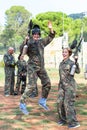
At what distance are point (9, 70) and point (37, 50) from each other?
14.3ft

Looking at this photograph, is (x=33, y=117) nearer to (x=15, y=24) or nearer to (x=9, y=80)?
(x=9, y=80)

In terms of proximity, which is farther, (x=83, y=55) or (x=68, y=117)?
(x=83, y=55)

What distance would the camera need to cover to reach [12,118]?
8.50 metres

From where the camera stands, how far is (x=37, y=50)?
8.70 metres

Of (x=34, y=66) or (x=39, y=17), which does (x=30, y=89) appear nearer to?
(x=34, y=66)

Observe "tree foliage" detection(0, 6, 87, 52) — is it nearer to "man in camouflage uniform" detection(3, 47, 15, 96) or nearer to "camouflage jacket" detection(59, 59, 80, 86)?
"man in camouflage uniform" detection(3, 47, 15, 96)

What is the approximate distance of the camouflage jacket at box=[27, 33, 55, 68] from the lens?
8648 mm

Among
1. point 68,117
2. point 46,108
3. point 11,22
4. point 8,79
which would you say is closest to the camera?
point 68,117

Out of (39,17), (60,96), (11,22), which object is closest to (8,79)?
(60,96)

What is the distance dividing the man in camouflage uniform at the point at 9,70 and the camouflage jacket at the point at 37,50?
12.8 feet

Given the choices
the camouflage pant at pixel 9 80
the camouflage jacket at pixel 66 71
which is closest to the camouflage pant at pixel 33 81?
the camouflage jacket at pixel 66 71

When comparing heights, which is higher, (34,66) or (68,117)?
(34,66)

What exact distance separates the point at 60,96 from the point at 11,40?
61782 millimetres

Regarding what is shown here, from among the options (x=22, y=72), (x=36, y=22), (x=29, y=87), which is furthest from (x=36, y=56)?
(x=36, y=22)
